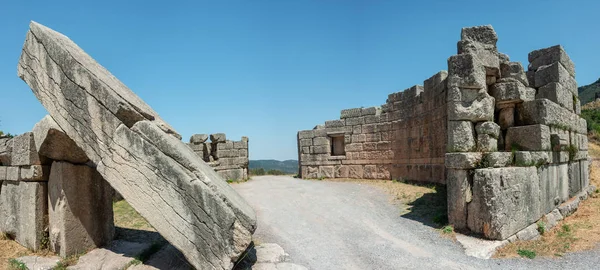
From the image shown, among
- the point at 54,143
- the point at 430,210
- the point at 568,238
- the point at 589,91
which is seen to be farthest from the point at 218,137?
the point at 589,91

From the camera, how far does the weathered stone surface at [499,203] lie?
6488mm

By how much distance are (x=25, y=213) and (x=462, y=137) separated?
331 inches

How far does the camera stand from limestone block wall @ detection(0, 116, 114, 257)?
19.9ft

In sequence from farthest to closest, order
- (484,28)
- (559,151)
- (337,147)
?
1. (337,147)
2. (559,151)
3. (484,28)

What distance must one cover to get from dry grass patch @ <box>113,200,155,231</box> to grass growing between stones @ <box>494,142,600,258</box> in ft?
23.1

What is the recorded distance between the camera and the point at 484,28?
26.2ft

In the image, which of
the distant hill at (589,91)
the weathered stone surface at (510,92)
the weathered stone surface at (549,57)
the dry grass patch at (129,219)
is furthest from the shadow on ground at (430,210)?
the distant hill at (589,91)

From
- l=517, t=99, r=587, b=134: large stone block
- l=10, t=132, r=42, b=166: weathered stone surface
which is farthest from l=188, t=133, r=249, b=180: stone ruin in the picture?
l=517, t=99, r=587, b=134: large stone block

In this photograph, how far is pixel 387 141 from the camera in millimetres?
14148

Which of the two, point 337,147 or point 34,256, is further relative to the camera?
point 337,147

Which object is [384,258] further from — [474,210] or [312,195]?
[312,195]

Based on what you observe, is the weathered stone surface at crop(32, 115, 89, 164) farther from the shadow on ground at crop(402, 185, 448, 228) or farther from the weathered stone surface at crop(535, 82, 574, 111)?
the weathered stone surface at crop(535, 82, 574, 111)

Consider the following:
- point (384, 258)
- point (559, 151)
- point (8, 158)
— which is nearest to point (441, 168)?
point (559, 151)

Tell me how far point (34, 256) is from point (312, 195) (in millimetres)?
6940
